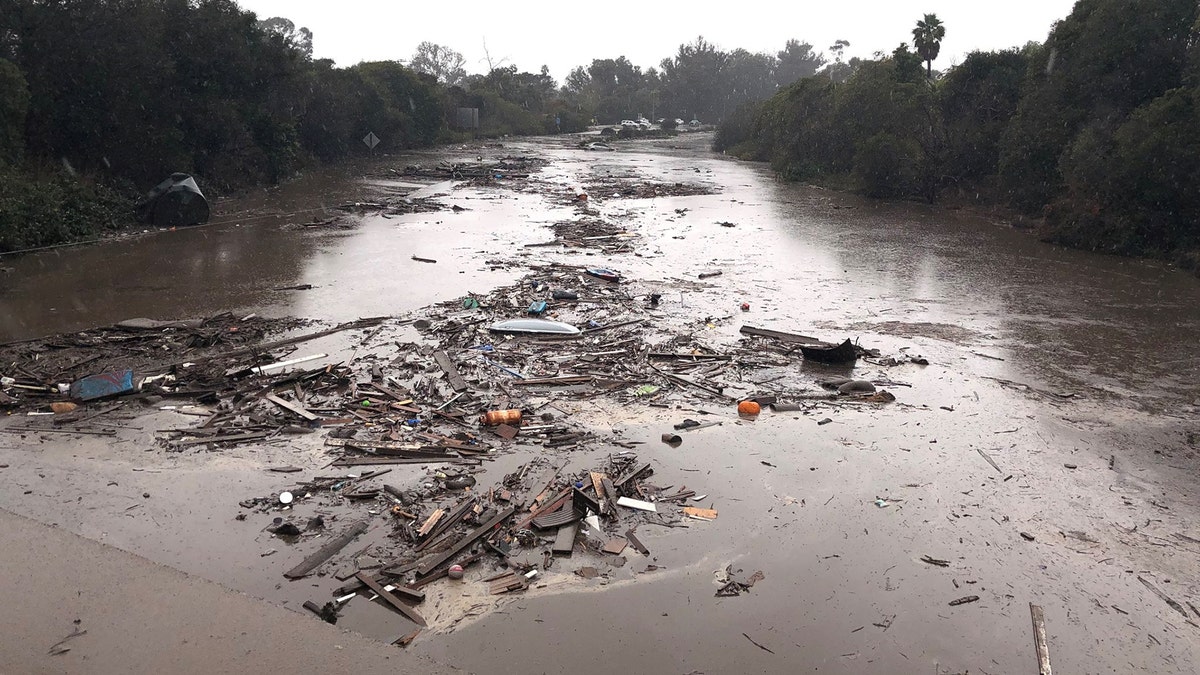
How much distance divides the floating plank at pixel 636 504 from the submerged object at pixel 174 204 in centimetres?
1632

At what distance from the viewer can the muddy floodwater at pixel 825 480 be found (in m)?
4.47

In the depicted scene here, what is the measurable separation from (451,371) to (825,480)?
4.41 metres

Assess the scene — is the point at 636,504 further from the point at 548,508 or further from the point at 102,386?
the point at 102,386

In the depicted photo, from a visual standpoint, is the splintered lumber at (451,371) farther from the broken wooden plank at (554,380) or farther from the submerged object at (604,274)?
the submerged object at (604,274)

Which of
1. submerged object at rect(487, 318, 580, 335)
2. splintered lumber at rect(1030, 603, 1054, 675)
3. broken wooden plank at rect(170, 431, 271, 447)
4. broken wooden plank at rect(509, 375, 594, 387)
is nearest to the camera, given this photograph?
splintered lumber at rect(1030, 603, 1054, 675)

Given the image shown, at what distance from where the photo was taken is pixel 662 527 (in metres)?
5.63

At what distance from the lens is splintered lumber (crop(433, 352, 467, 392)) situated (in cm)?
820

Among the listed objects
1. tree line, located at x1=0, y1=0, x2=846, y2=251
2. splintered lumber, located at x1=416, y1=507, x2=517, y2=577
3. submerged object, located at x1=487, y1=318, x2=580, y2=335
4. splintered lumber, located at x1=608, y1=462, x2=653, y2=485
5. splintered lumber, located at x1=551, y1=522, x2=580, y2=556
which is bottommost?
splintered lumber, located at x1=551, y1=522, x2=580, y2=556

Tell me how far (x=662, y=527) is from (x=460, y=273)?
9032 mm

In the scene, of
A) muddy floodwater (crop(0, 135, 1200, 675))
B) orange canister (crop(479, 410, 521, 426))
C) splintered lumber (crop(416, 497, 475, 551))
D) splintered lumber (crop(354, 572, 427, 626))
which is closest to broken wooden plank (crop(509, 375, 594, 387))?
muddy floodwater (crop(0, 135, 1200, 675))

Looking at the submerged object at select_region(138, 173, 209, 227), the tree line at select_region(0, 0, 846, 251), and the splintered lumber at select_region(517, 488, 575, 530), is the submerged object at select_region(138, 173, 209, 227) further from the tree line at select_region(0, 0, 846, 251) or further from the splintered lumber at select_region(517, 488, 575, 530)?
the splintered lumber at select_region(517, 488, 575, 530)

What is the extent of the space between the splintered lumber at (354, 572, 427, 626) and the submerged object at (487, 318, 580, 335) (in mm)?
5573

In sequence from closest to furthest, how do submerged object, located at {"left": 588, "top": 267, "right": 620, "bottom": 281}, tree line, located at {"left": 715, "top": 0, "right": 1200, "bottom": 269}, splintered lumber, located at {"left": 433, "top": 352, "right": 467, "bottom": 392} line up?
splintered lumber, located at {"left": 433, "top": 352, "right": 467, "bottom": 392} < submerged object, located at {"left": 588, "top": 267, "right": 620, "bottom": 281} < tree line, located at {"left": 715, "top": 0, "right": 1200, "bottom": 269}

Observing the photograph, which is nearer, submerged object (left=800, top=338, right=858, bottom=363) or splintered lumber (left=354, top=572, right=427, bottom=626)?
splintered lumber (left=354, top=572, right=427, bottom=626)
